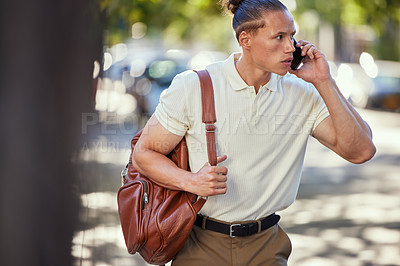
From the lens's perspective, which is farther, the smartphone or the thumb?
the smartphone

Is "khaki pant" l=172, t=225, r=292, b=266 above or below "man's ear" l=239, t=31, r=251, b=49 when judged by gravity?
below

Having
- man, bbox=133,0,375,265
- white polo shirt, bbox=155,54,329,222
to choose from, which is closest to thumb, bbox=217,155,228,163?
man, bbox=133,0,375,265

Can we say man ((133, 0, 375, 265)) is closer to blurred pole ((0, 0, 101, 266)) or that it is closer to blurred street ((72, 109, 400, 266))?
blurred pole ((0, 0, 101, 266))

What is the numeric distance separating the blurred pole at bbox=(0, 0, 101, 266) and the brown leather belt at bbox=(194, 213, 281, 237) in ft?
3.19

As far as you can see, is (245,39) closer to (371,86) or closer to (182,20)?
(371,86)

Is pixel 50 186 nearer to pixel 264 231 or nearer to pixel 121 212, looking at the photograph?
pixel 121 212

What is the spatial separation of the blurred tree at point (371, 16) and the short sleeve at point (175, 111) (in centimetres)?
1360

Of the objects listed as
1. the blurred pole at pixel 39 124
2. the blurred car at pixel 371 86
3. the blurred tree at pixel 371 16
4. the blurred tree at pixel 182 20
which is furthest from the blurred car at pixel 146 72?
the blurred pole at pixel 39 124

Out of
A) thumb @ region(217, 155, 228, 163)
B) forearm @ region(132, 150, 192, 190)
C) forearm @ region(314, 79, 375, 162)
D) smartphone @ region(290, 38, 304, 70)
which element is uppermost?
smartphone @ region(290, 38, 304, 70)

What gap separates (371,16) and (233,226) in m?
14.8

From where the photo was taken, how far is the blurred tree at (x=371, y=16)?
1605 cm

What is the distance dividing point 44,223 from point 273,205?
1303mm

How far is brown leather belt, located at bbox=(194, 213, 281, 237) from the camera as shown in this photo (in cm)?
280

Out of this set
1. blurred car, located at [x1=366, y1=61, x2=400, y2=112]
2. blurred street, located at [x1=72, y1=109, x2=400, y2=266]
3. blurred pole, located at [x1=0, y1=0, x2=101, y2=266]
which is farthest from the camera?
blurred car, located at [x1=366, y1=61, x2=400, y2=112]
